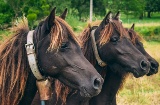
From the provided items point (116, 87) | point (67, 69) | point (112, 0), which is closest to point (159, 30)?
point (112, 0)

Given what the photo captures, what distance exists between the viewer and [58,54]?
357 centimetres

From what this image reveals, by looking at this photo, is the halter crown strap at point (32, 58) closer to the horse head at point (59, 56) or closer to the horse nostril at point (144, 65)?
the horse head at point (59, 56)

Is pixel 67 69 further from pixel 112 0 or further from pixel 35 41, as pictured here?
pixel 112 0

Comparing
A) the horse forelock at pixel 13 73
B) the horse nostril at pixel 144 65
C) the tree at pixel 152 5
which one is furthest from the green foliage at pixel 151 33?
the horse forelock at pixel 13 73

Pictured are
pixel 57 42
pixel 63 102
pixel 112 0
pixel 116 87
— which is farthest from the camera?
pixel 112 0

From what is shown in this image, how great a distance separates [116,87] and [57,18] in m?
2.18

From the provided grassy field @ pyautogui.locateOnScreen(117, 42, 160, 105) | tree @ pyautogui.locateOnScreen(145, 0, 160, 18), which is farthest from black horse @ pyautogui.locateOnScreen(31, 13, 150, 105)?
tree @ pyautogui.locateOnScreen(145, 0, 160, 18)

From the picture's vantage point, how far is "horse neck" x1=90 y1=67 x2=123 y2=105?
536 centimetres

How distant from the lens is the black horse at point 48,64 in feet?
11.5

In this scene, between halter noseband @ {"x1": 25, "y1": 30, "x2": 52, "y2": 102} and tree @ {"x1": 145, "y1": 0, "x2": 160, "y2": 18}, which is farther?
tree @ {"x1": 145, "y1": 0, "x2": 160, "y2": 18}

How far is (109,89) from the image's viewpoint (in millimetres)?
5457

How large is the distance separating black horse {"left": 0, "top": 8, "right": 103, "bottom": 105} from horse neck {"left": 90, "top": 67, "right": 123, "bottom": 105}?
5.86 feet

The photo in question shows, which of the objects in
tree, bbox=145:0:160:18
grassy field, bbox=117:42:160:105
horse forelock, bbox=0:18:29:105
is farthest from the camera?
tree, bbox=145:0:160:18

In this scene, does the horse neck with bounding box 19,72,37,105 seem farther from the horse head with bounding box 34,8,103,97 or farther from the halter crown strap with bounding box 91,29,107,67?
the halter crown strap with bounding box 91,29,107,67
